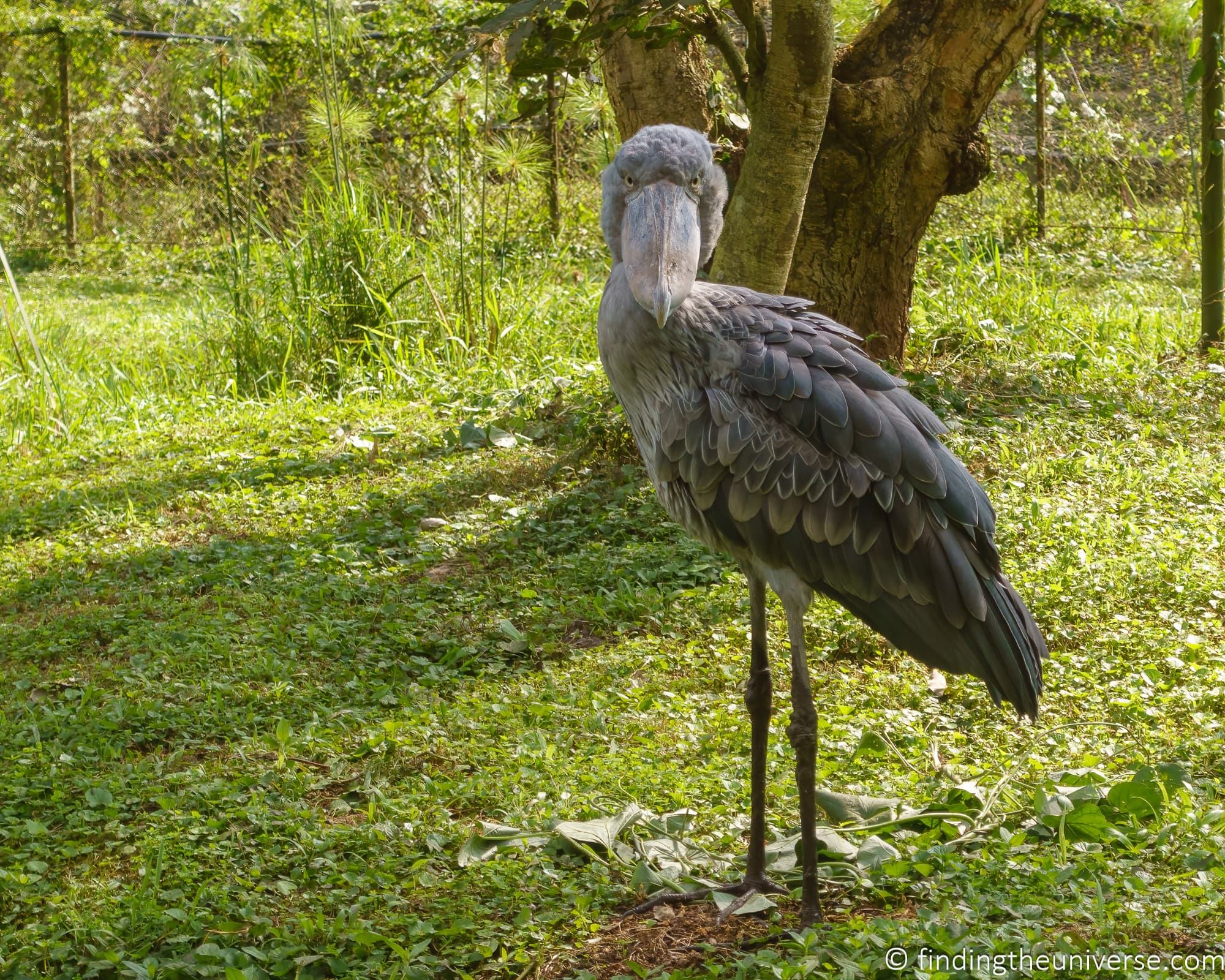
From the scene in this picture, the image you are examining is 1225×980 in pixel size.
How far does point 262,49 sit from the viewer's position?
11.4 m

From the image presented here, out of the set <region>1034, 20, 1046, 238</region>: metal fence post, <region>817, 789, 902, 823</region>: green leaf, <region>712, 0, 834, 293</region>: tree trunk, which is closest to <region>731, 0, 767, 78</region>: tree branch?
<region>712, 0, 834, 293</region>: tree trunk

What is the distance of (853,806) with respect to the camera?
3.02m

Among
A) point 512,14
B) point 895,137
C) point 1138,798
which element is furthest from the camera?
point 895,137

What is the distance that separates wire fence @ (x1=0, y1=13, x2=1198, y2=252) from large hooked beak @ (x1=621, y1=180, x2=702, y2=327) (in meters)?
5.60

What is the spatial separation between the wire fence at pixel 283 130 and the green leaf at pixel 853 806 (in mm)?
6092

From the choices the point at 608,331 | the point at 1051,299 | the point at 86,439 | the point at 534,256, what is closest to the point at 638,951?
the point at 608,331

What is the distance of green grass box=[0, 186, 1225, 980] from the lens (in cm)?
262

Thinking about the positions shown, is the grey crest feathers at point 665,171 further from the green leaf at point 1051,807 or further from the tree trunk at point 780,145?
the tree trunk at point 780,145

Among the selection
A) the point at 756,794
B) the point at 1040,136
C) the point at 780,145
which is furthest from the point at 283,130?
the point at 756,794

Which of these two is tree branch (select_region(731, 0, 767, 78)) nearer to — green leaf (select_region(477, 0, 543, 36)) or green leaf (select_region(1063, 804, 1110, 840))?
green leaf (select_region(477, 0, 543, 36))

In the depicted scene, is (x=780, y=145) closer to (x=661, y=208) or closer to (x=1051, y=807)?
(x=661, y=208)

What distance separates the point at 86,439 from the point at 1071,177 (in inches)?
322

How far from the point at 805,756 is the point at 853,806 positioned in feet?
1.24

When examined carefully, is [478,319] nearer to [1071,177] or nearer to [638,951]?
[638,951]
